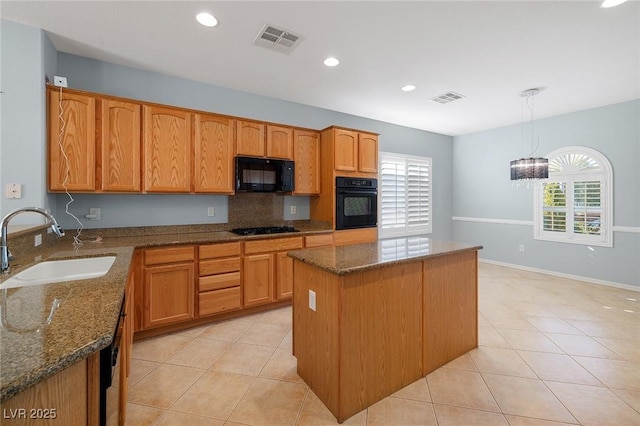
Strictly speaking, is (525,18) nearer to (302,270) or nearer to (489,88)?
(489,88)

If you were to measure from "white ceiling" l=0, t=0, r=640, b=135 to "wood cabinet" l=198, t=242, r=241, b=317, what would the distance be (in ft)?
6.53

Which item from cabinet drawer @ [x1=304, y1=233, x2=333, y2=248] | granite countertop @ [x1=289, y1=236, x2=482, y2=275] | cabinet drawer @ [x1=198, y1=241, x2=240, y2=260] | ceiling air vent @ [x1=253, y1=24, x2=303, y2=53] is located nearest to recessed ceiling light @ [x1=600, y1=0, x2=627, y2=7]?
granite countertop @ [x1=289, y1=236, x2=482, y2=275]

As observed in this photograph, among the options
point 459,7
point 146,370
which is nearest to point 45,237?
point 146,370

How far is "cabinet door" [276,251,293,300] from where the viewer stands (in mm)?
3357

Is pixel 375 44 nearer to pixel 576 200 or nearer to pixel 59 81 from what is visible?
pixel 59 81

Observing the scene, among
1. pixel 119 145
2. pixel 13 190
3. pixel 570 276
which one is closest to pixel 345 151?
pixel 119 145

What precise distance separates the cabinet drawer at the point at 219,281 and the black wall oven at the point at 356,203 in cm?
153

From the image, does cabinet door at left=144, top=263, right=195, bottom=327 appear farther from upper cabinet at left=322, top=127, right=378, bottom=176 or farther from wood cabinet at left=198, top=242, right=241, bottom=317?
upper cabinet at left=322, top=127, right=378, bottom=176

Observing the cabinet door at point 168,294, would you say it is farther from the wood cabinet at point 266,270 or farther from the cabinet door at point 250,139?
the cabinet door at point 250,139

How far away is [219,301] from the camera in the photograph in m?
2.99

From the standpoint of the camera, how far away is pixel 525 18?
224 cm

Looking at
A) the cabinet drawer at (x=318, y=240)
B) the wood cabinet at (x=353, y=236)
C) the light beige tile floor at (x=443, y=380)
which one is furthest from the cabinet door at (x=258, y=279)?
the wood cabinet at (x=353, y=236)

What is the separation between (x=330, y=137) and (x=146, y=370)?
3219 millimetres

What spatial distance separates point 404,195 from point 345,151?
6.69ft
